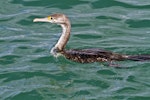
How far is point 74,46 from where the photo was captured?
632 inches

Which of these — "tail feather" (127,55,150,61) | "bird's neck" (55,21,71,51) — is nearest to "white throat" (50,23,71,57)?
"bird's neck" (55,21,71,51)

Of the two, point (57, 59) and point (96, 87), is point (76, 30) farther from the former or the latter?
point (96, 87)

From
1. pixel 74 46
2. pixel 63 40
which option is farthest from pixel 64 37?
pixel 74 46

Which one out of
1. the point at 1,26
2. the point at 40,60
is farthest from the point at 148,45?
the point at 1,26

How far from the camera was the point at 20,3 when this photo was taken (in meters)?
18.9

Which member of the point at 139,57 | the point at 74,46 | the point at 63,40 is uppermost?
the point at 63,40

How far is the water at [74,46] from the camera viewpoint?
527 inches

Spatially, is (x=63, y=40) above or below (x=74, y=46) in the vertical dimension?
above

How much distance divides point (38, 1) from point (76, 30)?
2.24 m

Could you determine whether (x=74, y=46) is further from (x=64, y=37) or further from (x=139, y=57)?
(x=139, y=57)

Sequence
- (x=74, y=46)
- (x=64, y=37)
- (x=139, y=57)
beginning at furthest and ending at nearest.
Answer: (x=74, y=46), (x=64, y=37), (x=139, y=57)

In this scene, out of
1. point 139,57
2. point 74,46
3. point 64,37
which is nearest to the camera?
point 139,57

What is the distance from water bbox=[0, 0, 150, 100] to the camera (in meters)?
13.4

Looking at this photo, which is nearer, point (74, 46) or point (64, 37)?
point (64, 37)
